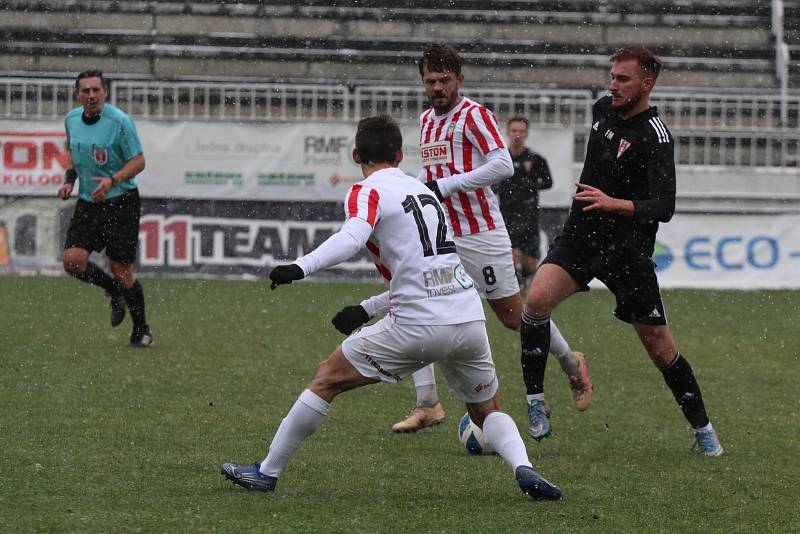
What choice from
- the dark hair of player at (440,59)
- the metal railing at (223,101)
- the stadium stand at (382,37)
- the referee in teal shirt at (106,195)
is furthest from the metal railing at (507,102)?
the dark hair of player at (440,59)

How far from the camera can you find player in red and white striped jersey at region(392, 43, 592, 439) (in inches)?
303

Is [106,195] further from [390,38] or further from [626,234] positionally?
[390,38]

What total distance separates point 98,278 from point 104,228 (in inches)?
17.6

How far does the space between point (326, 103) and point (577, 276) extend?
448 inches

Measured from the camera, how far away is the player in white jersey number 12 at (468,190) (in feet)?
25.3

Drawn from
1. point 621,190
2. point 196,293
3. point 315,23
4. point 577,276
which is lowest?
point 196,293

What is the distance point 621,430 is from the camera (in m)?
8.03

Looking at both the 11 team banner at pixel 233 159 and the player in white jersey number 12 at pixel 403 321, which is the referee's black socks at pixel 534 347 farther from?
the 11 team banner at pixel 233 159

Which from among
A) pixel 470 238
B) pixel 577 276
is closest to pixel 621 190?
pixel 577 276

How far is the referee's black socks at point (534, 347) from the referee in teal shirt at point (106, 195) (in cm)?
449

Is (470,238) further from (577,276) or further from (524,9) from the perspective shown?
(524,9)

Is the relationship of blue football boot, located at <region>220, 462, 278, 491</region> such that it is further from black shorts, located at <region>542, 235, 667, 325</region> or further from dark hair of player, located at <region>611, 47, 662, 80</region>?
dark hair of player, located at <region>611, 47, 662, 80</region>

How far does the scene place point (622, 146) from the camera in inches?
279

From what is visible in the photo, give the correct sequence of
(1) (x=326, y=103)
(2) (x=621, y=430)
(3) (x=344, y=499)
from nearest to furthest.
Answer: (3) (x=344, y=499), (2) (x=621, y=430), (1) (x=326, y=103)
